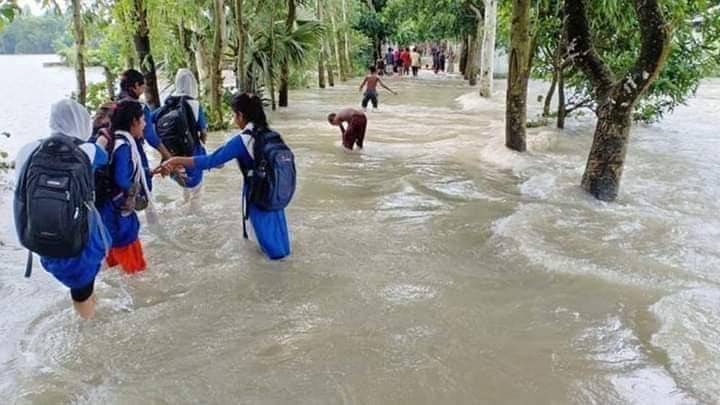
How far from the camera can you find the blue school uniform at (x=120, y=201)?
13.2 ft

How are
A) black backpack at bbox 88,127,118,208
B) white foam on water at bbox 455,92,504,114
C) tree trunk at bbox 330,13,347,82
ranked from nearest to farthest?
black backpack at bbox 88,127,118,208 → white foam on water at bbox 455,92,504,114 → tree trunk at bbox 330,13,347,82

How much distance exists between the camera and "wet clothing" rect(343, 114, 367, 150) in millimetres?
9812

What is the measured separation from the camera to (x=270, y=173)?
14.3ft

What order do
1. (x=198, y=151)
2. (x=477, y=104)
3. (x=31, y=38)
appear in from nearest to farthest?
(x=198, y=151), (x=477, y=104), (x=31, y=38)

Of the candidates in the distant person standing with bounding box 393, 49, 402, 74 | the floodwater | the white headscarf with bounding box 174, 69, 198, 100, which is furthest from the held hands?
the distant person standing with bounding box 393, 49, 402, 74

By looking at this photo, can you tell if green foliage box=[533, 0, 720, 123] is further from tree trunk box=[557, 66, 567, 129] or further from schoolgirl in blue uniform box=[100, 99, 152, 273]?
schoolgirl in blue uniform box=[100, 99, 152, 273]

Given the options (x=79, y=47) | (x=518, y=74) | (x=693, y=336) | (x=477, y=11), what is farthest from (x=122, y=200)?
(x=477, y=11)

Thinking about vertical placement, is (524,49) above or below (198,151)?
above

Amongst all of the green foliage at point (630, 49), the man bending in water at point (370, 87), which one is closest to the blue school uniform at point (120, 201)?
the green foliage at point (630, 49)

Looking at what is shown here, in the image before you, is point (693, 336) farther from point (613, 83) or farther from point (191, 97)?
point (191, 97)

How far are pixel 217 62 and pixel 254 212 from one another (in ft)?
23.4

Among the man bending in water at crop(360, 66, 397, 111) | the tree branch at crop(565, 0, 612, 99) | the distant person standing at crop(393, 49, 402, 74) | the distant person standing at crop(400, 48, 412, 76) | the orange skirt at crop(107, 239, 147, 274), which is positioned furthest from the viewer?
the distant person standing at crop(393, 49, 402, 74)

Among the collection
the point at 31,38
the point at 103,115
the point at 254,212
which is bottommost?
the point at 254,212

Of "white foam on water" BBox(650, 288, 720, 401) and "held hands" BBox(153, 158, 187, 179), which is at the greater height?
"held hands" BBox(153, 158, 187, 179)
